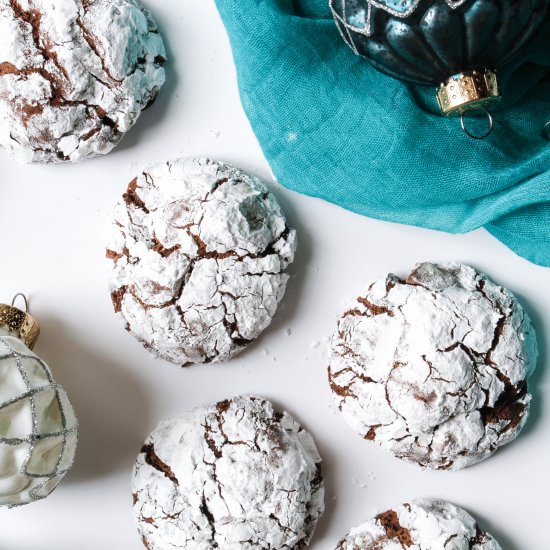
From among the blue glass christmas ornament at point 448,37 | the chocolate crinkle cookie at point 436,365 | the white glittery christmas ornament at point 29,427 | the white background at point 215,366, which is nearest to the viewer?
the blue glass christmas ornament at point 448,37

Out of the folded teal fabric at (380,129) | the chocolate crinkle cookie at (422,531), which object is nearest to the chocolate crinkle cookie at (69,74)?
the folded teal fabric at (380,129)

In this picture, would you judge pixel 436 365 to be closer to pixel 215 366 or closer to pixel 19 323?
pixel 215 366

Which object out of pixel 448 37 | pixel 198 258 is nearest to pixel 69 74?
pixel 198 258

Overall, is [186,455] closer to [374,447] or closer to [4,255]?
[374,447]

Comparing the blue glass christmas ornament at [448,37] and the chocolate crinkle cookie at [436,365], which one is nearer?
the blue glass christmas ornament at [448,37]

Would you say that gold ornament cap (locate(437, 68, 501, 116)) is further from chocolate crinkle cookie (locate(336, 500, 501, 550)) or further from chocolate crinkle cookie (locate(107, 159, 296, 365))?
chocolate crinkle cookie (locate(336, 500, 501, 550))

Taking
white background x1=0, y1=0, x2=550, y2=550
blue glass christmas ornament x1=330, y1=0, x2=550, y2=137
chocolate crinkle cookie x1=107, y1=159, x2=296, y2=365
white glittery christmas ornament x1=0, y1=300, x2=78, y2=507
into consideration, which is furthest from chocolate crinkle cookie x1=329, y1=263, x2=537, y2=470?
white glittery christmas ornament x1=0, y1=300, x2=78, y2=507

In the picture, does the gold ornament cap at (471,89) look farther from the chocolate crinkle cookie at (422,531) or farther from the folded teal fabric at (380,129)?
the chocolate crinkle cookie at (422,531)
